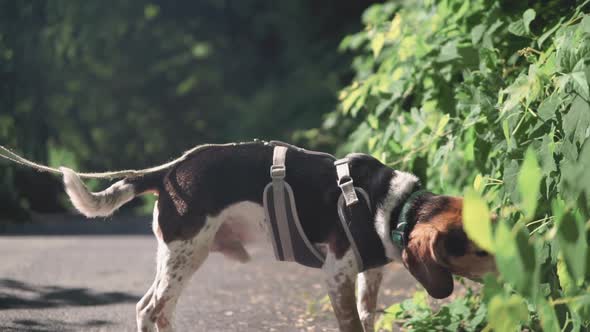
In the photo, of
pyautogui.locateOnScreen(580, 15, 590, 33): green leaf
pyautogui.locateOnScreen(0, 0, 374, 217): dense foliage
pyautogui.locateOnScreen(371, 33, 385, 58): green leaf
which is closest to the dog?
pyautogui.locateOnScreen(580, 15, 590, 33): green leaf

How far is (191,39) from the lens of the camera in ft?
66.1

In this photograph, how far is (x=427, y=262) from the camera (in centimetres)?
370

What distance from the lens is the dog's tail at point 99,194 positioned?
4.23 metres

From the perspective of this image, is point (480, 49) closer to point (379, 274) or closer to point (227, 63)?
point (379, 274)

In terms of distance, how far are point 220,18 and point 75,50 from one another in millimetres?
5002

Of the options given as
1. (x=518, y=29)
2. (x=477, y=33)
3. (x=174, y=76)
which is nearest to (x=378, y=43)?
(x=477, y=33)

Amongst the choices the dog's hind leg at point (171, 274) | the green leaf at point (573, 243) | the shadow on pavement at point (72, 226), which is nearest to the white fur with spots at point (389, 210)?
the dog's hind leg at point (171, 274)

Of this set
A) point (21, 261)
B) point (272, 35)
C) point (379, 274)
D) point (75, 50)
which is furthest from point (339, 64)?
point (379, 274)

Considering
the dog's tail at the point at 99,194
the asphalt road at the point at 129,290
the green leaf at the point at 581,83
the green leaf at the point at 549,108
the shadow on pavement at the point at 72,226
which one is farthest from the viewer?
the shadow on pavement at the point at 72,226

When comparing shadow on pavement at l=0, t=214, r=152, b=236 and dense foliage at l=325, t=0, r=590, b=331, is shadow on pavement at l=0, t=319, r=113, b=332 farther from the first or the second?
shadow on pavement at l=0, t=214, r=152, b=236

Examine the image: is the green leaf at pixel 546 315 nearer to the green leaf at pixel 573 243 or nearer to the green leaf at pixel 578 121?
the green leaf at pixel 573 243

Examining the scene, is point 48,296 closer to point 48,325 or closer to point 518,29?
point 48,325

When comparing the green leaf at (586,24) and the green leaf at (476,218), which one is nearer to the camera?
the green leaf at (476,218)

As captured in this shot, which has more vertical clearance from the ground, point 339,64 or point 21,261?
point 339,64
